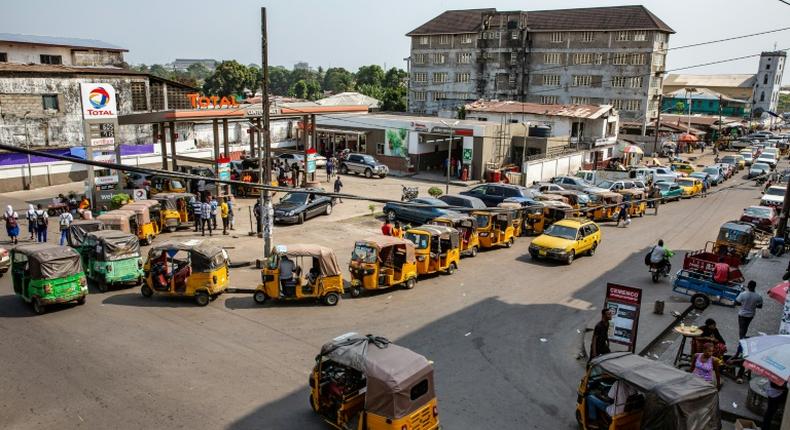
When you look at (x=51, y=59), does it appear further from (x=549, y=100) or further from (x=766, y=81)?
(x=766, y=81)

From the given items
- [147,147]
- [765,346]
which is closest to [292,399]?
[765,346]

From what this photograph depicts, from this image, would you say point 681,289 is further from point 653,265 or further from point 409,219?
point 409,219

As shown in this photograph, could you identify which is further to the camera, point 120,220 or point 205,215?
point 205,215

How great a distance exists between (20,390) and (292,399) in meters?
5.45

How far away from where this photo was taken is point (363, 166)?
4331 cm

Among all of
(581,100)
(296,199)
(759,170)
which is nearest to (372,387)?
(296,199)

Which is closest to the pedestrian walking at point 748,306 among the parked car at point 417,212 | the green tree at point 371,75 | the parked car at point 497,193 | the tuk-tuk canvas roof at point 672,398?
the tuk-tuk canvas roof at point 672,398

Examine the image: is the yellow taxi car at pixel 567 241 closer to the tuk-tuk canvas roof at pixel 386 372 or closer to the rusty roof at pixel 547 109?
the tuk-tuk canvas roof at pixel 386 372

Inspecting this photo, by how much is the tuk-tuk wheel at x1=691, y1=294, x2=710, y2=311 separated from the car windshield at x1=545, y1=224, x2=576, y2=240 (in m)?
5.72

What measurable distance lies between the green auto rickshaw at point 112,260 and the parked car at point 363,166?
25837 mm

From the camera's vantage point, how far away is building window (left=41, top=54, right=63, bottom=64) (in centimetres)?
5059

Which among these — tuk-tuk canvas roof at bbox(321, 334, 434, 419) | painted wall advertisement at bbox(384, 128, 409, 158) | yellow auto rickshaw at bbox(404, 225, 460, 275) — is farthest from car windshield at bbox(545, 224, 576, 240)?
painted wall advertisement at bbox(384, 128, 409, 158)

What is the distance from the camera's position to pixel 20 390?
11.6m

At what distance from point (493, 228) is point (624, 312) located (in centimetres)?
1114
